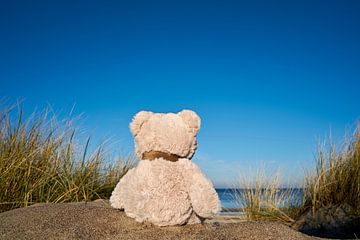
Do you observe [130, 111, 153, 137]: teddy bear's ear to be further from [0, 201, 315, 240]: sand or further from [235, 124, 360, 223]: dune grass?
[235, 124, 360, 223]: dune grass

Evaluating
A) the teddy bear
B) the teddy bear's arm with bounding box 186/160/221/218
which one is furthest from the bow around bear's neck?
the teddy bear's arm with bounding box 186/160/221/218

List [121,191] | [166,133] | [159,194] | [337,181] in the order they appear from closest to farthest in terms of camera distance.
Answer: [159,194]
[166,133]
[121,191]
[337,181]

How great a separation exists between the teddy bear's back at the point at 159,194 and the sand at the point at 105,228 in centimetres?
8

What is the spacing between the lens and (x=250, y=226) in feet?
7.98

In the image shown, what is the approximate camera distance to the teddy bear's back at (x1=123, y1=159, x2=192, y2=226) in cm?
215

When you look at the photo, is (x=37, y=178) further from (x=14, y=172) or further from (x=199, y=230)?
(x=199, y=230)

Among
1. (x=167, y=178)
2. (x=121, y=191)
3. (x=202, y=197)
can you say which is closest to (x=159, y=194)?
(x=167, y=178)

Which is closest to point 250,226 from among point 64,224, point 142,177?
point 142,177

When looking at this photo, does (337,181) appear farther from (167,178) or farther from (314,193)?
(167,178)

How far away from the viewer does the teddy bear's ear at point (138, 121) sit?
7.71ft

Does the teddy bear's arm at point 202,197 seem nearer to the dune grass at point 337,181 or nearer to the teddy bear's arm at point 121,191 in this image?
the teddy bear's arm at point 121,191

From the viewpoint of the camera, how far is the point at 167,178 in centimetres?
221

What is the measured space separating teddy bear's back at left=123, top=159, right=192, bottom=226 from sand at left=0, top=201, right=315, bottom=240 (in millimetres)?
76

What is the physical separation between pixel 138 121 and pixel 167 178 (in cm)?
41
